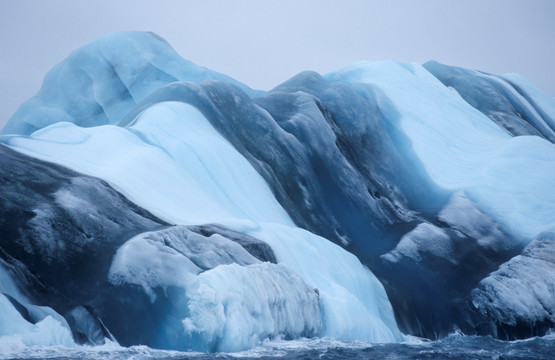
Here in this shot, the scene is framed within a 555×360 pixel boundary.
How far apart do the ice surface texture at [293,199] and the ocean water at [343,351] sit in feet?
0.83

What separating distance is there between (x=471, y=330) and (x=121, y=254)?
20.0ft

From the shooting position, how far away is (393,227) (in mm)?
13156

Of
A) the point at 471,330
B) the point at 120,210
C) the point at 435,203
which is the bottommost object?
the point at 471,330

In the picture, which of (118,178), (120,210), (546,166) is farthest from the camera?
(546,166)

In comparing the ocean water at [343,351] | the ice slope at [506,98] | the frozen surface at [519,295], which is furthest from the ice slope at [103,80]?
the ocean water at [343,351]

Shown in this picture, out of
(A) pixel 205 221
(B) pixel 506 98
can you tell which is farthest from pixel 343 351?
(B) pixel 506 98

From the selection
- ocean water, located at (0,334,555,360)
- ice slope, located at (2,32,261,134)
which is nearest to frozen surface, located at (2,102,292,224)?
ocean water, located at (0,334,555,360)

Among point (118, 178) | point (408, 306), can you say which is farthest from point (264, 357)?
point (408, 306)

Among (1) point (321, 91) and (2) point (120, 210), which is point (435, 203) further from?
(2) point (120, 210)

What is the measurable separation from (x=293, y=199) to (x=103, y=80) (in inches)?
294

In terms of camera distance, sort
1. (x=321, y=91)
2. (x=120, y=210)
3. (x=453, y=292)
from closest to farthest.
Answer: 1. (x=120, y=210)
2. (x=453, y=292)
3. (x=321, y=91)

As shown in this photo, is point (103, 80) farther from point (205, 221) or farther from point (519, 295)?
point (519, 295)

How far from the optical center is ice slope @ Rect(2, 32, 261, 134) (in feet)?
55.1

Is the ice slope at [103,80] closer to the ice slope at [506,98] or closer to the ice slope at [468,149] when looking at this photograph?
the ice slope at [468,149]
